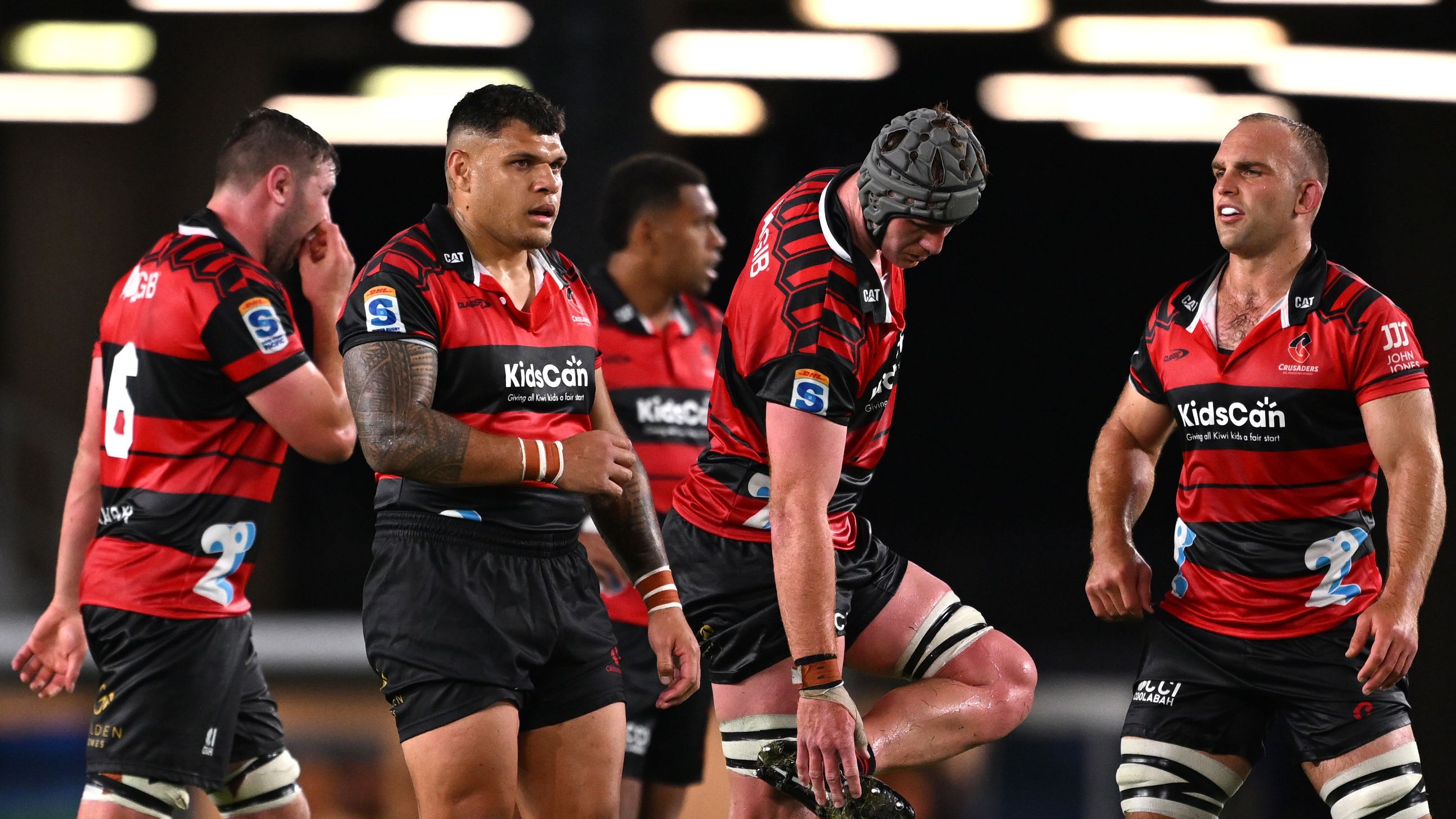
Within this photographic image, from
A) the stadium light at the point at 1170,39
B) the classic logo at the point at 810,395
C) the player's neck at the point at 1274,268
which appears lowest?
the classic logo at the point at 810,395

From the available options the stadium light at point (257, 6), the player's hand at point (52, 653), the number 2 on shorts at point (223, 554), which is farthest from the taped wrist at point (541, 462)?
the stadium light at point (257, 6)

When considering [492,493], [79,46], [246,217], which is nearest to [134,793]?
[492,493]

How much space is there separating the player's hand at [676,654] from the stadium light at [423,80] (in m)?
5.87

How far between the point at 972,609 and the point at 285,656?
14.7ft

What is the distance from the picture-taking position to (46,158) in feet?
30.0

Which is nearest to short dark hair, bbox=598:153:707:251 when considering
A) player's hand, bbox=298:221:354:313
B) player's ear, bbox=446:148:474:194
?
player's hand, bbox=298:221:354:313

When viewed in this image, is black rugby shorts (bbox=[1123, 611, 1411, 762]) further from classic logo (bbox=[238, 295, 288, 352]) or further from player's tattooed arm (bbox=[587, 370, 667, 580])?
classic logo (bbox=[238, 295, 288, 352])

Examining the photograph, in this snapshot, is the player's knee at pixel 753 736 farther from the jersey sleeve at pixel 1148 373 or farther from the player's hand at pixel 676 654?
the jersey sleeve at pixel 1148 373

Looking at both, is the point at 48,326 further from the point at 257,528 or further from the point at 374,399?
the point at 374,399

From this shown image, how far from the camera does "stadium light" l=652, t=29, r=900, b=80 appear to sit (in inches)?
340

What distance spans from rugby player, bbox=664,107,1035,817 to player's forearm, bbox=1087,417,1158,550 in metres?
0.59

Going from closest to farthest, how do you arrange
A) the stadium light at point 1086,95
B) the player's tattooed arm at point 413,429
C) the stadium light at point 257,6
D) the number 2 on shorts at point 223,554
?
the player's tattooed arm at point 413,429 → the number 2 on shorts at point 223,554 → the stadium light at point 257,6 → the stadium light at point 1086,95

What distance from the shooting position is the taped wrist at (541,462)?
3.30m

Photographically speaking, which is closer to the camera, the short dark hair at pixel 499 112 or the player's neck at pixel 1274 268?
the short dark hair at pixel 499 112
